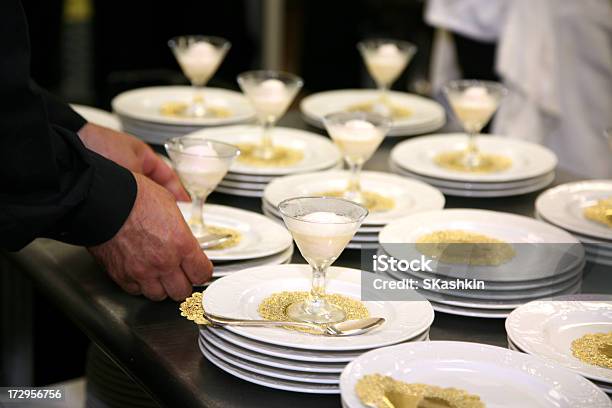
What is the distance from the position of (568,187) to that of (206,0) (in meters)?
4.09

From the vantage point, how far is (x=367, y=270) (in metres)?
1.95

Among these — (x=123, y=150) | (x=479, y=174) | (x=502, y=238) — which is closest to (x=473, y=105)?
(x=479, y=174)

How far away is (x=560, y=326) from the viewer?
66.6 inches

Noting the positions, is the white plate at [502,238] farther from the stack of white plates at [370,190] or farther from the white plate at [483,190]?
the white plate at [483,190]

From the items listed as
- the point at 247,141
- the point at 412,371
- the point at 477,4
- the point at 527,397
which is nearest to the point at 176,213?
the point at 412,371

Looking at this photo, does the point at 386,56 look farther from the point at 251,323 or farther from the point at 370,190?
the point at 251,323

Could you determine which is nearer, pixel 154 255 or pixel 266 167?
pixel 154 255

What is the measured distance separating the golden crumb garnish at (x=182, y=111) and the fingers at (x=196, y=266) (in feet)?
3.96

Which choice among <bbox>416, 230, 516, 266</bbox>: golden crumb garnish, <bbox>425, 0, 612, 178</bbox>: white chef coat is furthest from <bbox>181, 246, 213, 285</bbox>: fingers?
<bbox>425, 0, 612, 178</bbox>: white chef coat

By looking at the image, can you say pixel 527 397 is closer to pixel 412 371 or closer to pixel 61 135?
pixel 412 371

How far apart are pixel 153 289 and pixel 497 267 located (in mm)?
664

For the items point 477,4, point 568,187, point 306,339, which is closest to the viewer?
point 306,339

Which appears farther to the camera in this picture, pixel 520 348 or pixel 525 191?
pixel 525 191

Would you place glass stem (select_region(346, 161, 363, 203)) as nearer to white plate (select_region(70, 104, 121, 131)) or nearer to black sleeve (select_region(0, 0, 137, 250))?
black sleeve (select_region(0, 0, 137, 250))
